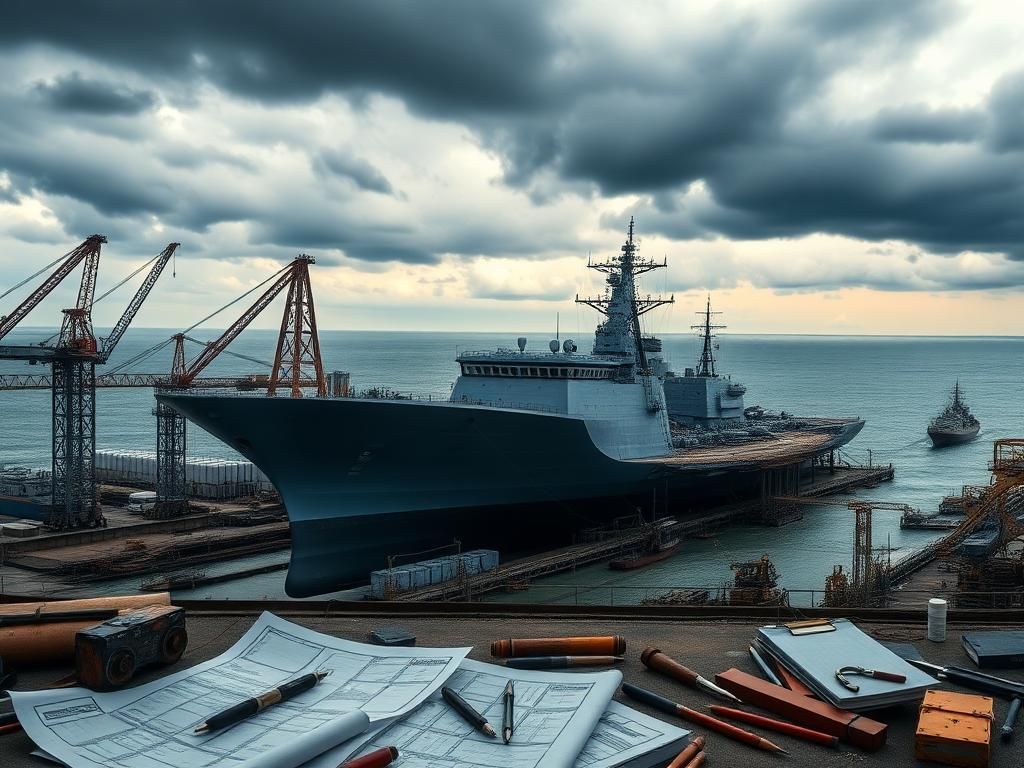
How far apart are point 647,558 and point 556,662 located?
2554cm

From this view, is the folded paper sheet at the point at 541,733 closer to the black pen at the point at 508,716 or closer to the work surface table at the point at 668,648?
the black pen at the point at 508,716

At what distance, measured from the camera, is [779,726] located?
501cm

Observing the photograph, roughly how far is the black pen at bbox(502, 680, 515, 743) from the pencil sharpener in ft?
8.50

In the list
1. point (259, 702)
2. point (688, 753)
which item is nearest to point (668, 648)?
point (688, 753)

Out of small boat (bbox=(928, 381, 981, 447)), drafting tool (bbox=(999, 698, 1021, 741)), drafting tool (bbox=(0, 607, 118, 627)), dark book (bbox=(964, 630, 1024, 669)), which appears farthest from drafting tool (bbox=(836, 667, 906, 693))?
small boat (bbox=(928, 381, 981, 447))

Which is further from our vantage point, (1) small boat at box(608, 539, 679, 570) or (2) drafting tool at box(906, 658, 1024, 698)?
(1) small boat at box(608, 539, 679, 570)

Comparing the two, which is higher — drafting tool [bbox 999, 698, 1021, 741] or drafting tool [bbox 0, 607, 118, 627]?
drafting tool [bbox 0, 607, 118, 627]

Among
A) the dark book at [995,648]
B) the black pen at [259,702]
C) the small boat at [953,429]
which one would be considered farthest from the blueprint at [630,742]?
the small boat at [953,429]

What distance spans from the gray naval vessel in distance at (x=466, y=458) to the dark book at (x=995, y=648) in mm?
19133

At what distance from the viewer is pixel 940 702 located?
510 centimetres

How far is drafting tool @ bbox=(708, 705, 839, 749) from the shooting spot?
15.9ft

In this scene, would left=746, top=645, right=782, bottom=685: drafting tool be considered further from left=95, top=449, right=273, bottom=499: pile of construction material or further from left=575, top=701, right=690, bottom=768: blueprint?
left=95, top=449, right=273, bottom=499: pile of construction material

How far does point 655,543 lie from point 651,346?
15.0 meters

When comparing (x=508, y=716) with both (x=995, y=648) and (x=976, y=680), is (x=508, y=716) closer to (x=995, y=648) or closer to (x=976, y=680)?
(x=976, y=680)
